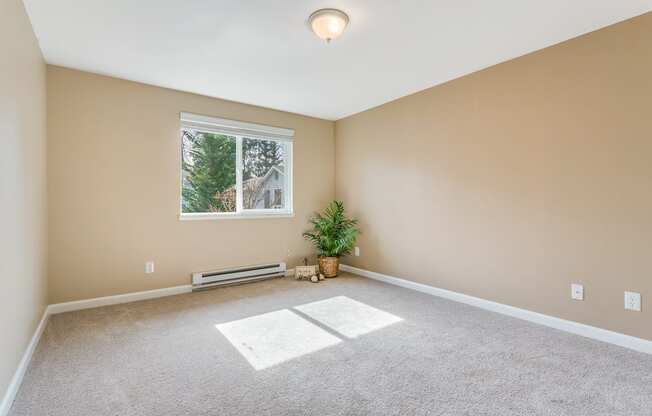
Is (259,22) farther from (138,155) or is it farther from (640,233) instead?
(640,233)

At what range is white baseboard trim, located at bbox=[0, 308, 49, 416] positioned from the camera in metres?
1.60

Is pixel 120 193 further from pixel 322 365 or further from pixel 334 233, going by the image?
pixel 322 365

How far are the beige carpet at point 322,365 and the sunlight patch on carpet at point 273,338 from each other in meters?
0.01

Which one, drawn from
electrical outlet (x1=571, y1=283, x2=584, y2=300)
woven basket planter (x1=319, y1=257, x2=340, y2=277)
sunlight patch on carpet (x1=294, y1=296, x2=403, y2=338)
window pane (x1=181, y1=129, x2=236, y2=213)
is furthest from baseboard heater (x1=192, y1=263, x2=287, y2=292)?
electrical outlet (x1=571, y1=283, x2=584, y2=300)

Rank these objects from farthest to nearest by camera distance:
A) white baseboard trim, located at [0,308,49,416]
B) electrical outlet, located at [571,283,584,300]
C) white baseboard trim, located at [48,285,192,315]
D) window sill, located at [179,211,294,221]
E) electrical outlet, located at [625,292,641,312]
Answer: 1. window sill, located at [179,211,294,221]
2. white baseboard trim, located at [48,285,192,315]
3. electrical outlet, located at [571,283,584,300]
4. electrical outlet, located at [625,292,641,312]
5. white baseboard trim, located at [0,308,49,416]

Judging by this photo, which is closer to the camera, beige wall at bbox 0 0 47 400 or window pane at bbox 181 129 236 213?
beige wall at bbox 0 0 47 400

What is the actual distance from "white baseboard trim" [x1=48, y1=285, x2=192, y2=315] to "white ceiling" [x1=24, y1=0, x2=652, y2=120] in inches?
88.6

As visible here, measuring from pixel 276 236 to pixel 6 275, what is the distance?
9.64 ft

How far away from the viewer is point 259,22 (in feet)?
7.61

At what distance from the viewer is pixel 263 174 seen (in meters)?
4.44

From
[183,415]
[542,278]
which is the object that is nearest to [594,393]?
[542,278]

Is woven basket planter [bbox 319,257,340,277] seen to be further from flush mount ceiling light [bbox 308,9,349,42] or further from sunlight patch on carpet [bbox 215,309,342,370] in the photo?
flush mount ceiling light [bbox 308,9,349,42]

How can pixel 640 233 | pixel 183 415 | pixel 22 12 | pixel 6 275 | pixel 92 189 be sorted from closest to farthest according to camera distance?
pixel 183 415
pixel 6 275
pixel 22 12
pixel 640 233
pixel 92 189

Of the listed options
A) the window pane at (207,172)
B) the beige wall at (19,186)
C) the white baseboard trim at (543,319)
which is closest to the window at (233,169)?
the window pane at (207,172)
